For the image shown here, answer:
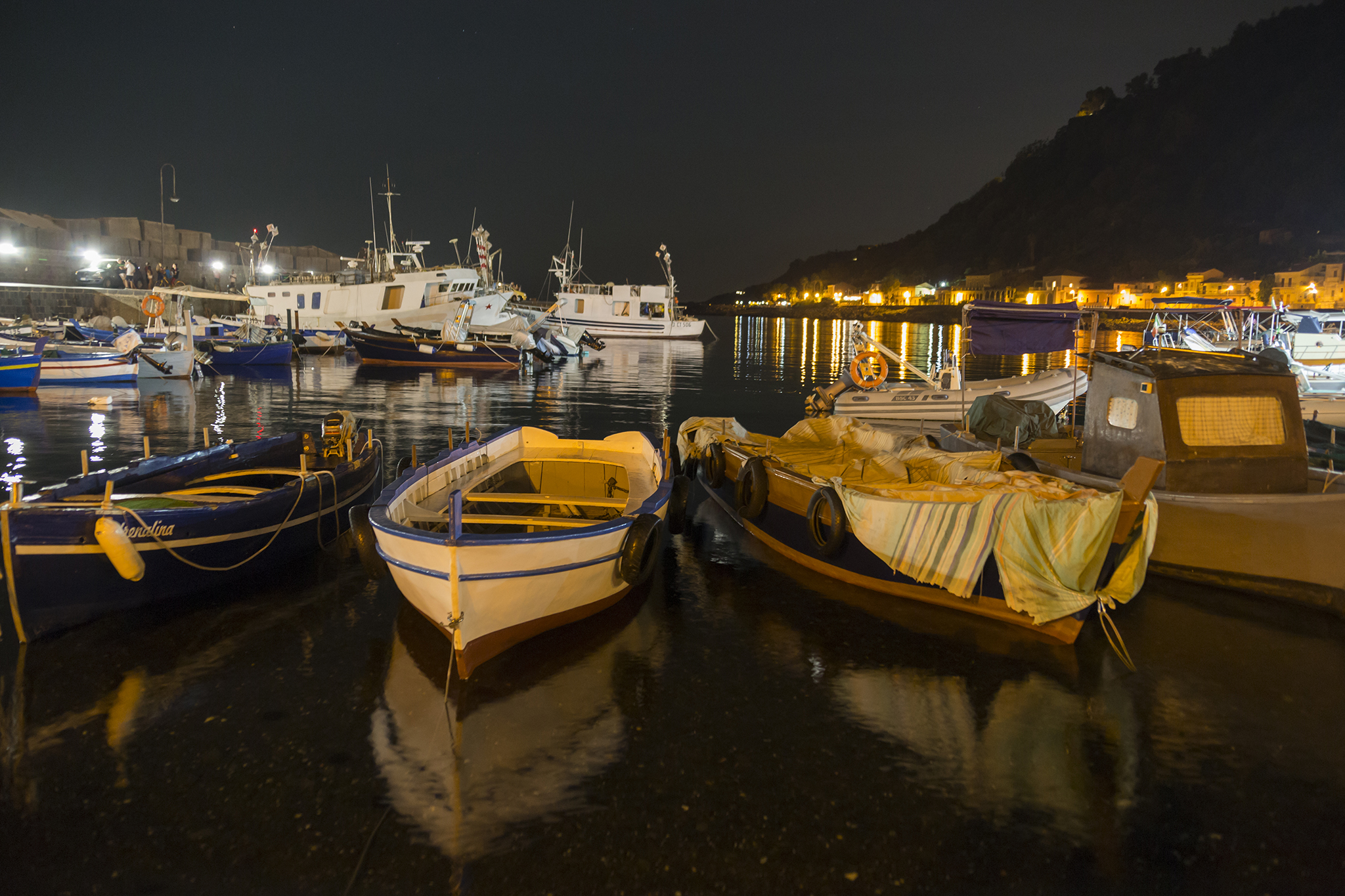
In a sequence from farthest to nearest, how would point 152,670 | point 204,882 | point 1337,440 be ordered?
point 1337,440 → point 152,670 → point 204,882

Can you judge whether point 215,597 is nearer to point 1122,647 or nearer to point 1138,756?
point 1138,756

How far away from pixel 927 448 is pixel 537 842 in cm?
741

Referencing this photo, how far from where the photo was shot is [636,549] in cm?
743

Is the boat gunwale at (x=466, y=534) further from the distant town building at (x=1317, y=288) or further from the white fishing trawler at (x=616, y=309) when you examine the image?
the distant town building at (x=1317, y=288)

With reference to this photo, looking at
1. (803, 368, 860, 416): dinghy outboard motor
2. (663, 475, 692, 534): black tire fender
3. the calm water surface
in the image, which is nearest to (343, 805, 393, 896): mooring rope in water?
the calm water surface

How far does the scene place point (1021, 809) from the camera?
16.4 ft

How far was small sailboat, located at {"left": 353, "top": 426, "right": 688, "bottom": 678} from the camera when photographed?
631 centimetres

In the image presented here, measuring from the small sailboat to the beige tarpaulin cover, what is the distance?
2406 millimetres

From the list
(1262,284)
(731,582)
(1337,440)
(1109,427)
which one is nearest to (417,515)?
(731,582)

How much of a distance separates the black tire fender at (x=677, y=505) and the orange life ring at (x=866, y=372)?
13883mm

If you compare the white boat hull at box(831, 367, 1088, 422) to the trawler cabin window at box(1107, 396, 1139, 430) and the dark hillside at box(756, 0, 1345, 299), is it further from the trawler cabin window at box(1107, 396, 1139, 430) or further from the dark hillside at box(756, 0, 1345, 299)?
the dark hillside at box(756, 0, 1345, 299)

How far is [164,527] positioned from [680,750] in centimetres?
555

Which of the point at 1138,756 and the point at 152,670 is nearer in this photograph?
the point at 1138,756

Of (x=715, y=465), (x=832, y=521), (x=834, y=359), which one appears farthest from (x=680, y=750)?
(x=834, y=359)
